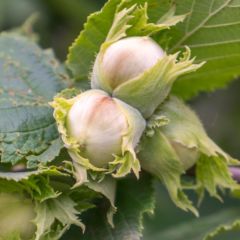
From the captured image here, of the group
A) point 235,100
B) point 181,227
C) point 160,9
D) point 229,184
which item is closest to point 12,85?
point 160,9

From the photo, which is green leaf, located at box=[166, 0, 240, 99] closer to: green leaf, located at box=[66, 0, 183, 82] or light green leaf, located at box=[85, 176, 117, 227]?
green leaf, located at box=[66, 0, 183, 82]

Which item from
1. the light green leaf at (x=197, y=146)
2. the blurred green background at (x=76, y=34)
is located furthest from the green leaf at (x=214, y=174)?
the blurred green background at (x=76, y=34)

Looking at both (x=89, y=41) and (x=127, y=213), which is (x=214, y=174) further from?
(x=89, y=41)

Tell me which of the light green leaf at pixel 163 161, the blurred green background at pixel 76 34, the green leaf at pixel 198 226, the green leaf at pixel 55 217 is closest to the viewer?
the green leaf at pixel 55 217

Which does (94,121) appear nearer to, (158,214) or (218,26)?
(218,26)

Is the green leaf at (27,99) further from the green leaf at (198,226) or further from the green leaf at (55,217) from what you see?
the green leaf at (198,226)
